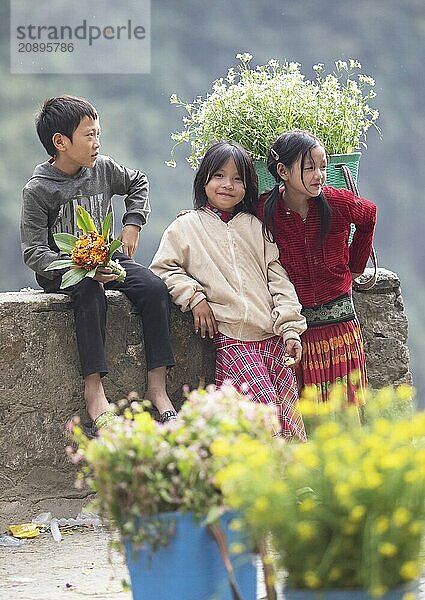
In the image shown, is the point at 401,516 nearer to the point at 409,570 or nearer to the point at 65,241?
the point at 409,570

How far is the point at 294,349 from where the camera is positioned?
303 centimetres

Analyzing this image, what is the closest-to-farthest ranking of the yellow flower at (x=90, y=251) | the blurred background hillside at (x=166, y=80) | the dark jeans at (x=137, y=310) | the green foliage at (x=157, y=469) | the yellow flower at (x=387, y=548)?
1. the yellow flower at (x=387, y=548)
2. the green foliage at (x=157, y=469)
3. the yellow flower at (x=90, y=251)
4. the dark jeans at (x=137, y=310)
5. the blurred background hillside at (x=166, y=80)

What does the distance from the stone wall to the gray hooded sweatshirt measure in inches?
5.5

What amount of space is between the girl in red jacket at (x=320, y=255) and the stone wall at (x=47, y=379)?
1.11 feet

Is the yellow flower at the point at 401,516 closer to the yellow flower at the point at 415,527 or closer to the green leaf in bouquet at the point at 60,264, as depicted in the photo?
the yellow flower at the point at 415,527

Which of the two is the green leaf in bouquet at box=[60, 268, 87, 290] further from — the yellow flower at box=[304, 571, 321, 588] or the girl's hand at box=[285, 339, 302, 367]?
the yellow flower at box=[304, 571, 321, 588]

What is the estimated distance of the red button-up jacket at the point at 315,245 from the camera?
3.12 m

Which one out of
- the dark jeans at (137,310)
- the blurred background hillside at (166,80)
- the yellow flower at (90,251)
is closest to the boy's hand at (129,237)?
the dark jeans at (137,310)

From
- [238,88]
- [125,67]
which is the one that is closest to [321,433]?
[238,88]

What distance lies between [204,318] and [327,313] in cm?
38

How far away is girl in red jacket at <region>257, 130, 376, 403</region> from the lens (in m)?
3.11

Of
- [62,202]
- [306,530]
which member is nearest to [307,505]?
[306,530]

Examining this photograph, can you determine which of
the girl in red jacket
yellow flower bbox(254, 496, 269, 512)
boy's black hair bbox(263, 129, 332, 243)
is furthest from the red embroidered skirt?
yellow flower bbox(254, 496, 269, 512)

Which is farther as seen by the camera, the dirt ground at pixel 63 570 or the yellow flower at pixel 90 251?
the yellow flower at pixel 90 251
